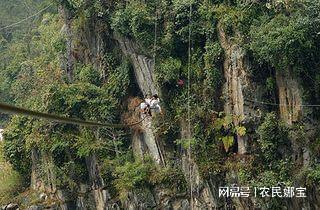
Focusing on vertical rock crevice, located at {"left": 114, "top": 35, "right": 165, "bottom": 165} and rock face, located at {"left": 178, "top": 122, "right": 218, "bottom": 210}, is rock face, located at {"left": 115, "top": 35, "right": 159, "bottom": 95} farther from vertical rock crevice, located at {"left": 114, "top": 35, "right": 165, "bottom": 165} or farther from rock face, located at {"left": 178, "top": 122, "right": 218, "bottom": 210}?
rock face, located at {"left": 178, "top": 122, "right": 218, "bottom": 210}

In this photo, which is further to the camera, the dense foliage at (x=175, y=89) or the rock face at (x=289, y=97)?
the rock face at (x=289, y=97)

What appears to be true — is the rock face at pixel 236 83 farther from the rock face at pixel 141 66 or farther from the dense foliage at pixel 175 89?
the rock face at pixel 141 66

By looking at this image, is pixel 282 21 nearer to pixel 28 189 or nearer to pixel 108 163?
pixel 108 163

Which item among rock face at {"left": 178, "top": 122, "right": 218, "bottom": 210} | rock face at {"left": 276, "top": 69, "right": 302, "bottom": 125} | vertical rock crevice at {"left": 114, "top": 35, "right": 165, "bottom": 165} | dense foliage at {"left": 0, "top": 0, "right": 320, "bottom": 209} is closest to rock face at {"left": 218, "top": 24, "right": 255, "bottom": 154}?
dense foliage at {"left": 0, "top": 0, "right": 320, "bottom": 209}

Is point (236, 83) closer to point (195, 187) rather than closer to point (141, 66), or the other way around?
point (195, 187)

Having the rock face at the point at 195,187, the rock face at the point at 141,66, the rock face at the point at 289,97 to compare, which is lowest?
the rock face at the point at 195,187

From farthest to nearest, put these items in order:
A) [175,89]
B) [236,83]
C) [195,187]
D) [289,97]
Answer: [175,89]
[195,187]
[236,83]
[289,97]

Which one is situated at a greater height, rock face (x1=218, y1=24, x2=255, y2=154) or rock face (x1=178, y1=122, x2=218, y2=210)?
rock face (x1=218, y1=24, x2=255, y2=154)

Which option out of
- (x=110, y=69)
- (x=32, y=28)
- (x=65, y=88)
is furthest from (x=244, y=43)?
(x=32, y=28)

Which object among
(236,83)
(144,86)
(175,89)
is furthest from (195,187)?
(144,86)

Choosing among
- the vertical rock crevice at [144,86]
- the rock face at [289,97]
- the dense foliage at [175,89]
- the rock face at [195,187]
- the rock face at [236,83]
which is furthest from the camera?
the vertical rock crevice at [144,86]

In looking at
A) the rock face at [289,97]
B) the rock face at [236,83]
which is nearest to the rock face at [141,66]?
the rock face at [236,83]

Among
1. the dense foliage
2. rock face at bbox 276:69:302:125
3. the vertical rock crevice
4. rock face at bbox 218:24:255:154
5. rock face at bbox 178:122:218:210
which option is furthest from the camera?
the vertical rock crevice

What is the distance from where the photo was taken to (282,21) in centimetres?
891
